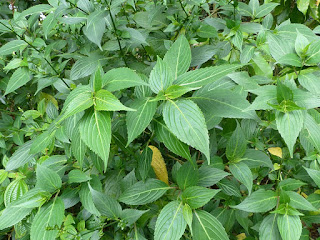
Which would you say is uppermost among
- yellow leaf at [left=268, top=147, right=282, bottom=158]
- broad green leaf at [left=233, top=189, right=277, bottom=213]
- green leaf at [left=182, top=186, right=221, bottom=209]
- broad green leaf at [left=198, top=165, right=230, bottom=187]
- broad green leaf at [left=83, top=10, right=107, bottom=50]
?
broad green leaf at [left=83, top=10, right=107, bottom=50]

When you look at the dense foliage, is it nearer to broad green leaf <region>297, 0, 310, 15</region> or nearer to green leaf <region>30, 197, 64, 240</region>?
green leaf <region>30, 197, 64, 240</region>

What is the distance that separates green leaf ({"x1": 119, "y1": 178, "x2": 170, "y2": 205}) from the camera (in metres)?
0.99

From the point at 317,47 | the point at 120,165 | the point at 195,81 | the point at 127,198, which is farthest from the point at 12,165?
the point at 317,47

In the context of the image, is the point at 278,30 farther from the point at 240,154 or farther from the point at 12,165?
the point at 12,165

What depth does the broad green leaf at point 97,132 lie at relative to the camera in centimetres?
68

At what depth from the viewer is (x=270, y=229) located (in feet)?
3.45

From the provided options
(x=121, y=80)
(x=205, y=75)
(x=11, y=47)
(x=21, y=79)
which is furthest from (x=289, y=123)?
(x=11, y=47)

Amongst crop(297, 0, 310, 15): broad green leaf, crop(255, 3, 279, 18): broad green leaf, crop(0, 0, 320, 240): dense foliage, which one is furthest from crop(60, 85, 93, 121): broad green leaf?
crop(297, 0, 310, 15): broad green leaf

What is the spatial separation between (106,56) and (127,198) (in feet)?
2.28

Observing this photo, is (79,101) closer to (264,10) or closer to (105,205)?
(105,205)

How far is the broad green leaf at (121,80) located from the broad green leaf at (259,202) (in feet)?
2.10

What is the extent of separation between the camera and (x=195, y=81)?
78cm

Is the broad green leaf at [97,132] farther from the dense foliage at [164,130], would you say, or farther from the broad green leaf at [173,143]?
the broad green leaf at [173,143]

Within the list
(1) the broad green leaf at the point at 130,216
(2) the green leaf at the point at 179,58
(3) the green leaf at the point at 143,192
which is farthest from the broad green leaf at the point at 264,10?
(1) the broad green leaf at the point at 130,216
